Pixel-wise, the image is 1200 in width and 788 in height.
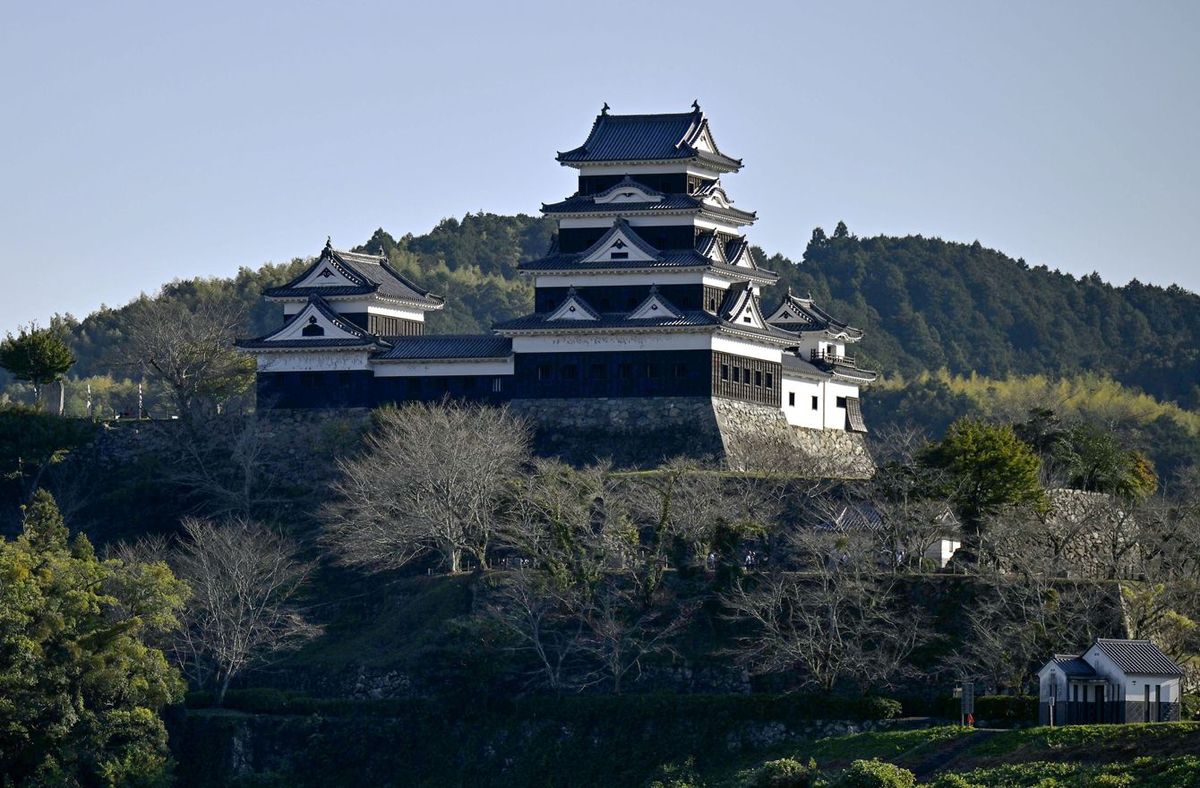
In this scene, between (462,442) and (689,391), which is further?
(689,391)

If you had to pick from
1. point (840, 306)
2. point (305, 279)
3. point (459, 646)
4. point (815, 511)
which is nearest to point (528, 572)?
point (459, 646)

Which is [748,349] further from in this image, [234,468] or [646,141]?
[234,468]

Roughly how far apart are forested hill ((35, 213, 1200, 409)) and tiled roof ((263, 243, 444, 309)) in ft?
111

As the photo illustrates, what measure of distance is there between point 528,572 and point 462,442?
5.17m

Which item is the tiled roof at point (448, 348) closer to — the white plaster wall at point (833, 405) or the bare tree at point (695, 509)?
the bare tree at point (695, 509)

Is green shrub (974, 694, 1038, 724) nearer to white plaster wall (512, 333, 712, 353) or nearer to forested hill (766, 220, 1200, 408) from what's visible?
white plaster wall (512, 333, 712, 353)

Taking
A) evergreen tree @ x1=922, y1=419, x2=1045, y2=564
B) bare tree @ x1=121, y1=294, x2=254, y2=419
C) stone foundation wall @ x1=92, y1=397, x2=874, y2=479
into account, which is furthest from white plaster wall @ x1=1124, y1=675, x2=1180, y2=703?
bare tree @ x1=121, y1=294, x2=254, y2=419

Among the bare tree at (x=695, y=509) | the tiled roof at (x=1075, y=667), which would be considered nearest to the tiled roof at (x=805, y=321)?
the bare tree at (x=695, y=509)

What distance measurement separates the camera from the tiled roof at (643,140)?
67.9 meters

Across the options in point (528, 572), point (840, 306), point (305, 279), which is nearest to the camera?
point (528, 572)

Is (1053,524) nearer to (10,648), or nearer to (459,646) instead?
(459,646)

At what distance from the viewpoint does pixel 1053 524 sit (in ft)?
194

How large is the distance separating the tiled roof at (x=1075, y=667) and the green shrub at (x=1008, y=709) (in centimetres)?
105

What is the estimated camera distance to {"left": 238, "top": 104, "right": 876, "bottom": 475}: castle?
6506cm
